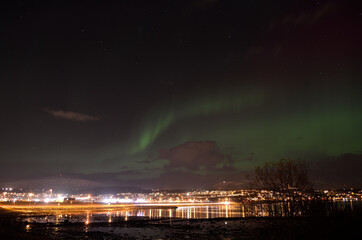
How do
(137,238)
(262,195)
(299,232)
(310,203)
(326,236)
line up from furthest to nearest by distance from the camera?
(137,238)
(262,195)
(310,203)
(299,232)
(326,236)

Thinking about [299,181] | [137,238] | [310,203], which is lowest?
[137,238]

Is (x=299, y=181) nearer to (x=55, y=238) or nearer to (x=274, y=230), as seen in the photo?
(x=274, y=230)

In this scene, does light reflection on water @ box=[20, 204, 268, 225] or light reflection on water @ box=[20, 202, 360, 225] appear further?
light reflection on water @ box=[20, 204, 268, 225]

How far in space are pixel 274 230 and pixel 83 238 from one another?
21057 mm

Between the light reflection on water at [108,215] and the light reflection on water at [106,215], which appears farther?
the light reflection on water at [108,215]

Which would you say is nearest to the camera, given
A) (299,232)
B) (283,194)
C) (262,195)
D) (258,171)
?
(299,232)

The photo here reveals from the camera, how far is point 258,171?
90.5 feet

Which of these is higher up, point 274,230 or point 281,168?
point 281,168

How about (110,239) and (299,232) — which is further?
(110,239)

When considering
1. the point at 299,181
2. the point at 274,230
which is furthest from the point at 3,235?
the point at 299,181

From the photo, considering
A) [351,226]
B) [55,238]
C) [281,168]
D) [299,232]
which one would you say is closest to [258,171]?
[281,168]

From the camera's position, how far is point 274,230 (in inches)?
926

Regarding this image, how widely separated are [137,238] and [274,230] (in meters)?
16.8

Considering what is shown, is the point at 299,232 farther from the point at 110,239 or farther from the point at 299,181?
the point at 110,239
